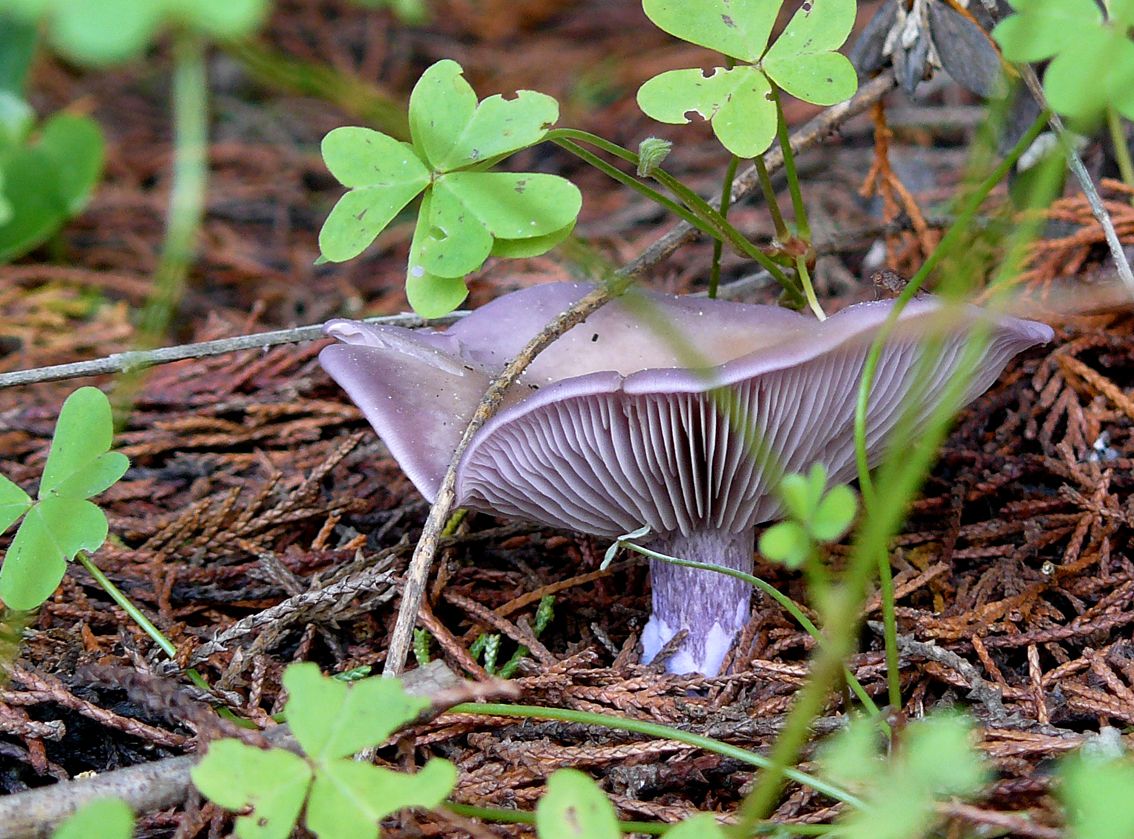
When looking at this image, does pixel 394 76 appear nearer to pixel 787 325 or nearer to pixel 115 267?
pixel 115 267

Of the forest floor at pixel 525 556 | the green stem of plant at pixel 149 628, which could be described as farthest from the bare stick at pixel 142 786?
the green stem of plant at pixel 149 628

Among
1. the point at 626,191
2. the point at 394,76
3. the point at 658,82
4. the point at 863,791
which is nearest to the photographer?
the point at 863,791

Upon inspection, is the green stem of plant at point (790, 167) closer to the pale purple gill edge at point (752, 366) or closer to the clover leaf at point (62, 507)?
the pale purple gill edge at point (752, 366)

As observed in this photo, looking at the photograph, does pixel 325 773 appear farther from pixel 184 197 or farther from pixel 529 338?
pixel 529 338

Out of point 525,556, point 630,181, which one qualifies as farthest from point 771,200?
point 525,556

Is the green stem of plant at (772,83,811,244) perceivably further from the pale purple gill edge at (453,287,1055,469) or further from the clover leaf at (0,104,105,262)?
the clover leaf at (0,104,105,262)

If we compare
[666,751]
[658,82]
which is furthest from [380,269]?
[666,751]

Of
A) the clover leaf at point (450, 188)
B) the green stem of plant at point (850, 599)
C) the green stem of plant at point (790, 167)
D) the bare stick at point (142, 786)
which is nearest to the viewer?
the green stem of plant at point (850, 599)
